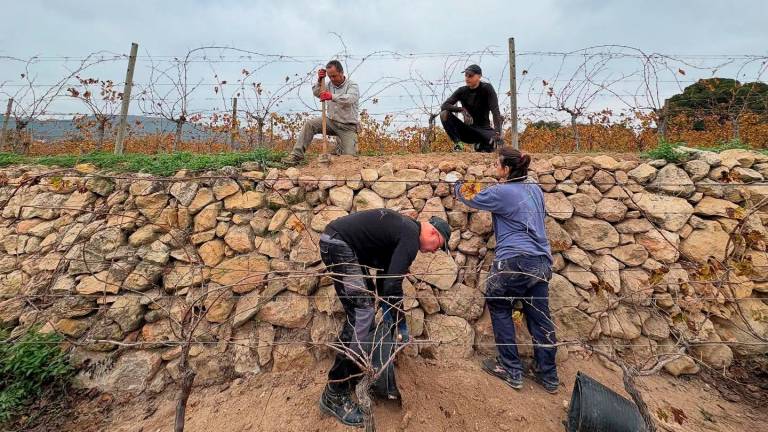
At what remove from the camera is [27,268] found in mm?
3777

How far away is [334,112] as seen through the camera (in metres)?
4.27

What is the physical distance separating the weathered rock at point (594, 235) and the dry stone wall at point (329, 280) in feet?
0.05

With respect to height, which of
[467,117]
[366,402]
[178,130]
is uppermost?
[178,130]

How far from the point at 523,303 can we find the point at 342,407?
1.77 metres

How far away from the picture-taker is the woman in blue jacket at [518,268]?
2785mm

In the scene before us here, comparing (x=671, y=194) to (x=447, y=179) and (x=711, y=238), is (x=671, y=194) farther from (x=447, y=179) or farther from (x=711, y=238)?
(x=447, y=179)

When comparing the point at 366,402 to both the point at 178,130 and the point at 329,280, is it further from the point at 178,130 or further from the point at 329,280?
the point at 178,130

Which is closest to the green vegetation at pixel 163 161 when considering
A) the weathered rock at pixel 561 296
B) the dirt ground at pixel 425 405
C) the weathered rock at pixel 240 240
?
the weathered rock at pixel 240 240

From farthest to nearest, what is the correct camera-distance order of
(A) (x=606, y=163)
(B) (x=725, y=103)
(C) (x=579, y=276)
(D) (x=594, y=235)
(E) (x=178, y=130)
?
(B) (x=725, y=103)
(E) (x=178, y=130)
(A) (x=606, y=163)
(D) (x=594, y=235)
(C) (x=579, y=276)

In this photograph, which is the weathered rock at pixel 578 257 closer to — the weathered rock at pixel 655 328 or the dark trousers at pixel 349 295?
the weathered rock at pixel 655 328

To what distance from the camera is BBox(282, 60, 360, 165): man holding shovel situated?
414cm

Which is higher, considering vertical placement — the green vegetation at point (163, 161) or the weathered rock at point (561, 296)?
the green vegetation at point (163, 161)

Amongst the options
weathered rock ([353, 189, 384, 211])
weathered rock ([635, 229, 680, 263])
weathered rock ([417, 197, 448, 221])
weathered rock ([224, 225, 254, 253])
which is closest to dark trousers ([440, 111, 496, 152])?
weathered rock ([417, 197, 448, 221])

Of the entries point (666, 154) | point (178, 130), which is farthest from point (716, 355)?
point (178, 130)
